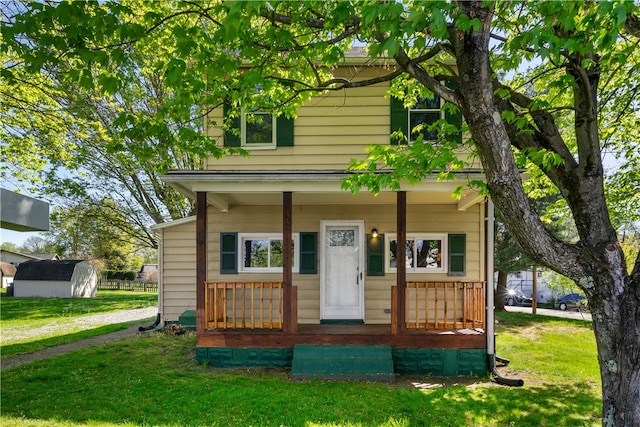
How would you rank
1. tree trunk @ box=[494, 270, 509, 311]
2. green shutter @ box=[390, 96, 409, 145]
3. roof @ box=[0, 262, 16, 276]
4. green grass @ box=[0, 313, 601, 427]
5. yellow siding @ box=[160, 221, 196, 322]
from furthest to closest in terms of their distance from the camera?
roof @ box=[0, 262, 16, 276] < tree trunk @ box=[494, 270, 509, 311] < yellow siding @ box=[160, 221, 196, 322] < green shutter @ box=[390, 96, 409, 145] < green grass @ box=[0, 313, 601, 427]

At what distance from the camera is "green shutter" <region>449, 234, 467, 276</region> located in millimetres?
7496

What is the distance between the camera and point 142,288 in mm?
26438

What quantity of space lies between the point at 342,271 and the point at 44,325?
360 inches

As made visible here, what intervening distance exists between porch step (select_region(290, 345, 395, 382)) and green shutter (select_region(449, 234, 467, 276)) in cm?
245

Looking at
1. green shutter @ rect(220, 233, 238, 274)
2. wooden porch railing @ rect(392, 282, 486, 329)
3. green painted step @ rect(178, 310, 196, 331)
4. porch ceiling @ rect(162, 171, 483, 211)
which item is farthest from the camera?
green painted step @ rect(178, 310, 196, 331)

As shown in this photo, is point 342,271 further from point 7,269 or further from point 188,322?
point 7,269

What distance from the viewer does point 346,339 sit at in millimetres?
6148

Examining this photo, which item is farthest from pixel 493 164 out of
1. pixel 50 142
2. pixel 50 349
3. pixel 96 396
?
pixel 50 142

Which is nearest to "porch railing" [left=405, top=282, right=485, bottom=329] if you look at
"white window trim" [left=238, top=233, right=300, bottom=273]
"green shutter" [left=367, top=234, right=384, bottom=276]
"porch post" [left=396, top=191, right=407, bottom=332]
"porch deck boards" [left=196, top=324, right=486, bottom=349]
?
"porch deck boards" [left=196, top=324, right=486, bottom=349]

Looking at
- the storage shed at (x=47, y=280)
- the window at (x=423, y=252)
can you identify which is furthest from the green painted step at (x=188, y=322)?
the storage shed at (x=47, y=280)

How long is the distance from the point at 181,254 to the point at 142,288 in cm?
1986

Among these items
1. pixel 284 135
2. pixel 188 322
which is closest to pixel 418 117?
pixel 284 135

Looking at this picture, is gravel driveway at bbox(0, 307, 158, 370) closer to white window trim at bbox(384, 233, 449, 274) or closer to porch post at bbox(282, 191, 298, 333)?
porch post at bbox(282, 191, 298, 333)

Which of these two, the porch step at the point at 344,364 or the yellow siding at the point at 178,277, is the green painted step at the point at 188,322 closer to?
the yellow siding at the point at 178,277
